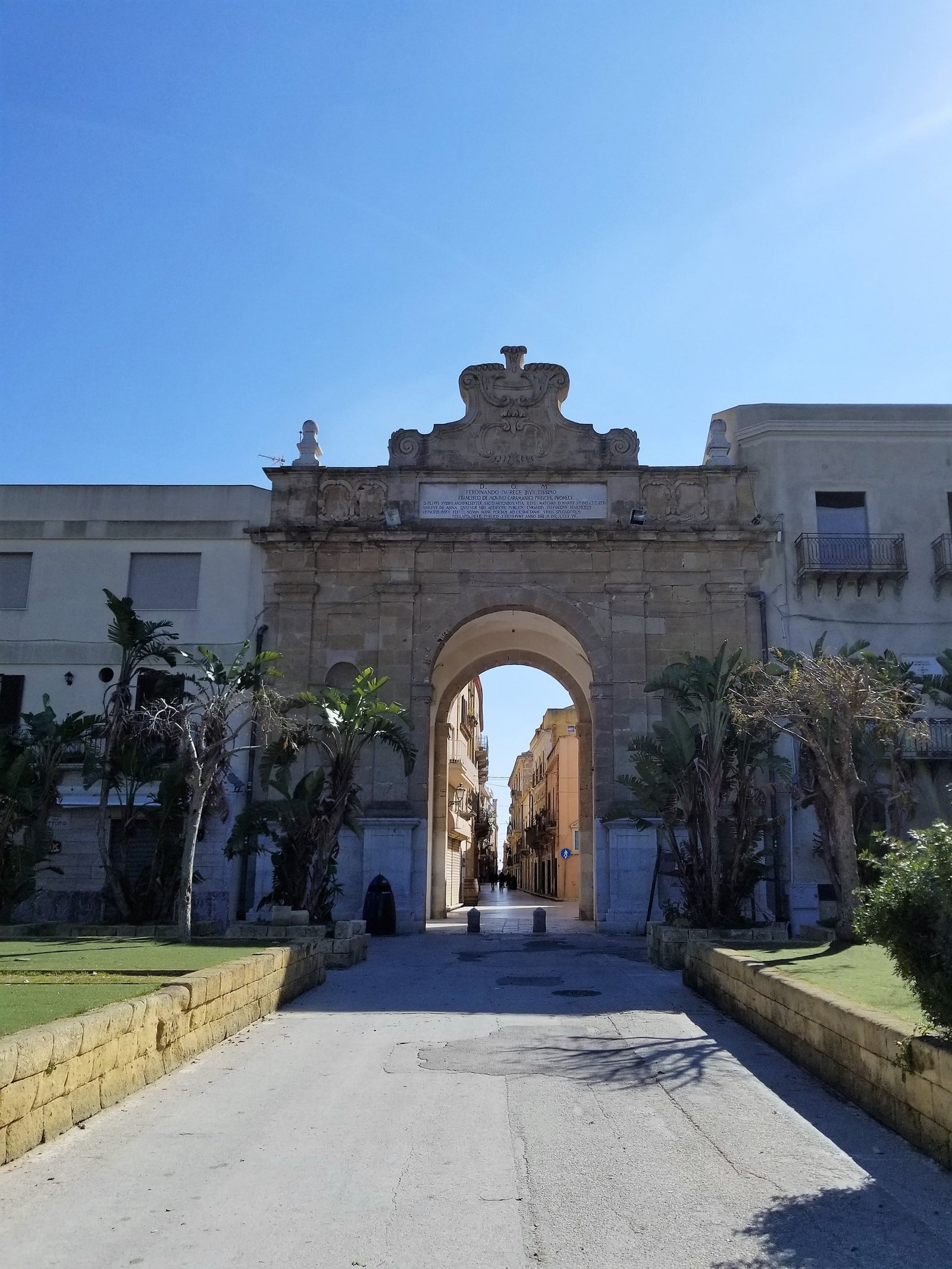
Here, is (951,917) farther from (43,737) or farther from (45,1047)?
(43,737)

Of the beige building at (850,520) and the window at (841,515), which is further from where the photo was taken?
the window at (841,515)

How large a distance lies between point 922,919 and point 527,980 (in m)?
7.81

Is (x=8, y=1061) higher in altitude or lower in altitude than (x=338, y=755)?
lower

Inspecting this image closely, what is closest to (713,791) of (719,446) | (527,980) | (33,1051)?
(527,980)

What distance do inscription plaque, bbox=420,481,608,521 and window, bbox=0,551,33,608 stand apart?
858 centimetres

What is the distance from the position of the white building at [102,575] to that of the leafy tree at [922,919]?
637 inches

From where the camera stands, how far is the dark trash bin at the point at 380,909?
62.1 ft

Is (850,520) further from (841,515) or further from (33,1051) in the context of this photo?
(33,1051)

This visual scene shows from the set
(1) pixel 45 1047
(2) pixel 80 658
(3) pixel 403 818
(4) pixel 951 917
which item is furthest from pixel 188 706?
(4) pixel 951 917

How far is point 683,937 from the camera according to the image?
1356 centimetres

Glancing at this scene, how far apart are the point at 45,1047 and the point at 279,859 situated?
1054 cm

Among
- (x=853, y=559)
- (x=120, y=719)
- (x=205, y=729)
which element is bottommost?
(x=205, y=729)

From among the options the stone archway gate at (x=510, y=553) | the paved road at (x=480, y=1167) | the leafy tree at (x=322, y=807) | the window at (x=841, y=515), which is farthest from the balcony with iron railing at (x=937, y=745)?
the paved road at (x=480, y=1167)

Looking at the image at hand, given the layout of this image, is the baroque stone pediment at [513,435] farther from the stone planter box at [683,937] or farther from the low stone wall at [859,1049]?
the low stone wall at [859,1049]
